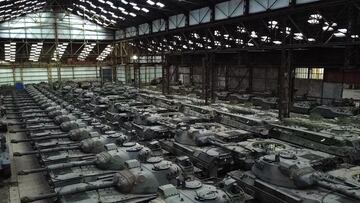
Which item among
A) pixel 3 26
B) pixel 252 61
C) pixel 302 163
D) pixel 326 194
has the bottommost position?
pixel 326 194

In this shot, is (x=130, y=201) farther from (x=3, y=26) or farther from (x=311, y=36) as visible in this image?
(x=3, y=26)

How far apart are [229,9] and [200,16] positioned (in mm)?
4076

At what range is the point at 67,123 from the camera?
19.2 m

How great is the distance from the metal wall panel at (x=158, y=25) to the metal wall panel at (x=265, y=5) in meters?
15.0

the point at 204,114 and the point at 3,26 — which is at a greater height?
the point at 3,26

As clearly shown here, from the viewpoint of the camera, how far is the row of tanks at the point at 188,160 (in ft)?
36.0

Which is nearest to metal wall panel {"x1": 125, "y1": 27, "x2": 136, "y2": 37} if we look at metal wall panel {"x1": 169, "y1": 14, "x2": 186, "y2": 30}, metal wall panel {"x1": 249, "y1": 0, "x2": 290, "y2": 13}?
metal wall panel {"x1": 169, "y1": 14, "x2": 186, "y2": 30}

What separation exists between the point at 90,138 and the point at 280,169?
28.2 feet

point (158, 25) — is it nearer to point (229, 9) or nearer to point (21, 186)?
point (229, 9)

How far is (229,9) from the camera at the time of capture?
26.2 meters

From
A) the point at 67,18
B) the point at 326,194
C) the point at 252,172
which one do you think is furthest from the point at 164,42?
the point at 326,194

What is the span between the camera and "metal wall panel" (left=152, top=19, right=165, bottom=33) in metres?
37.6

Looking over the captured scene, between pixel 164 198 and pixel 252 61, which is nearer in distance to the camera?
pixel 164 198

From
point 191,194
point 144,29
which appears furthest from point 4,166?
point 144,29
